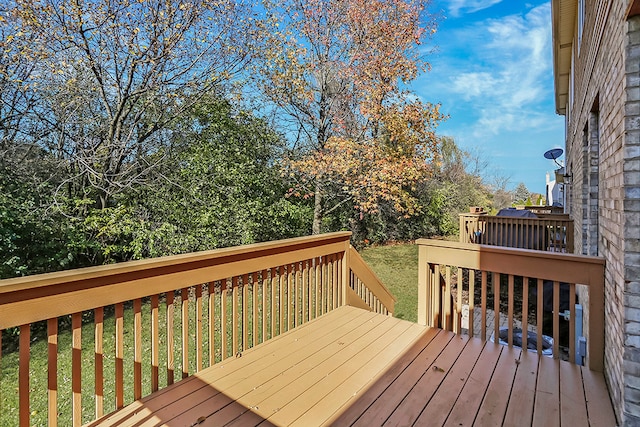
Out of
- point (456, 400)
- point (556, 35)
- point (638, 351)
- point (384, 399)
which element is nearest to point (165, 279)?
point (384, 399)

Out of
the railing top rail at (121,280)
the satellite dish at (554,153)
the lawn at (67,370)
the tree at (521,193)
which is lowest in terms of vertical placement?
the lawn at (67,370)

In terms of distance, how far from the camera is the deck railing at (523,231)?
7081 mm

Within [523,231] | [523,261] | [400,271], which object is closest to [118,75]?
[523,261]

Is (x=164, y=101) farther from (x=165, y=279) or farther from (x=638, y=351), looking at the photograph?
(x=638, y=351)

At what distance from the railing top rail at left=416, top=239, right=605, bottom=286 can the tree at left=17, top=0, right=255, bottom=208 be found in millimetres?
→ 5312

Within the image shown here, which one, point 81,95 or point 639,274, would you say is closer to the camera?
point 639,274

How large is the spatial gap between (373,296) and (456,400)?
2.59 m

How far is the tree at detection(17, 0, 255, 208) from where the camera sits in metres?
5.29

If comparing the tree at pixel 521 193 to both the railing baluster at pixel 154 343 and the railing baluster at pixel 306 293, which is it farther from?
the railing baluster at pixel 154 343

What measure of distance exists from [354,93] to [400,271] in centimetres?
490

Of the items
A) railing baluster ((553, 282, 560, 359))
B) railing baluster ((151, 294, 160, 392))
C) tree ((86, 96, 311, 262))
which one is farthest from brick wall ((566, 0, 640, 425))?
tree ((86, 96, 311, 262))

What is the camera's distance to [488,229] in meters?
8.45

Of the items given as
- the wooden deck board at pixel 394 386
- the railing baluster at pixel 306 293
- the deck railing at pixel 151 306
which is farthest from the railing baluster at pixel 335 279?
the wooden deck board at pixel 394 386

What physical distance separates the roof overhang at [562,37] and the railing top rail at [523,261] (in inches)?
245
